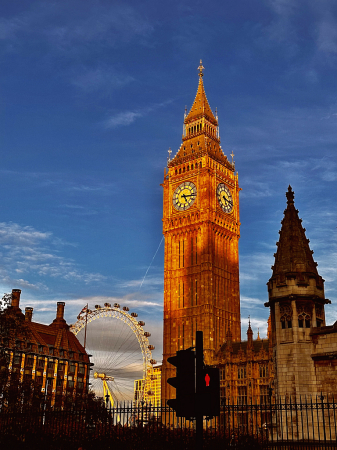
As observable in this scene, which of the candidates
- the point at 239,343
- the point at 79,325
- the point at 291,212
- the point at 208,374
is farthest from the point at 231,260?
the point at 208,374

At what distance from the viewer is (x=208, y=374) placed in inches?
392

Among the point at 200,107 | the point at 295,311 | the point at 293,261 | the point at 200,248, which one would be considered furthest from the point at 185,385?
the point at 200,107

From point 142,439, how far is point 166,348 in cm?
7075

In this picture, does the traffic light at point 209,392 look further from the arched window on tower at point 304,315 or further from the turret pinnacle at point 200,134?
the turret pinnacle at point 200,134

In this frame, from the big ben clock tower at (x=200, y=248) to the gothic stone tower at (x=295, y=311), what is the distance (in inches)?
2549

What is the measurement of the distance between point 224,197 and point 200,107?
21.4 meters

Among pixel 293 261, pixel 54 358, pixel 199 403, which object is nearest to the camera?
pixel 199 403

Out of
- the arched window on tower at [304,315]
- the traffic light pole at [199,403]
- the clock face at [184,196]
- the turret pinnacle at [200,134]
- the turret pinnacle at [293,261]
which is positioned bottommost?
the traffic light pole at [199,403]

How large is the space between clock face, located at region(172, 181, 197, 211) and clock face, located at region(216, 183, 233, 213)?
470cm

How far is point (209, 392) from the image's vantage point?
32.0 ft

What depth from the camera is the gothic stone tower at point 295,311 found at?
22.2 metres

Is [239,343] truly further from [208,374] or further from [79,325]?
[208,374]

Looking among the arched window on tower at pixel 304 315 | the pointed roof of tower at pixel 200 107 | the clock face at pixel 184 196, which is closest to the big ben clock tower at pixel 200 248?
the clock face at pixel 184 196

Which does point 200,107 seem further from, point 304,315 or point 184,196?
point 304,315
